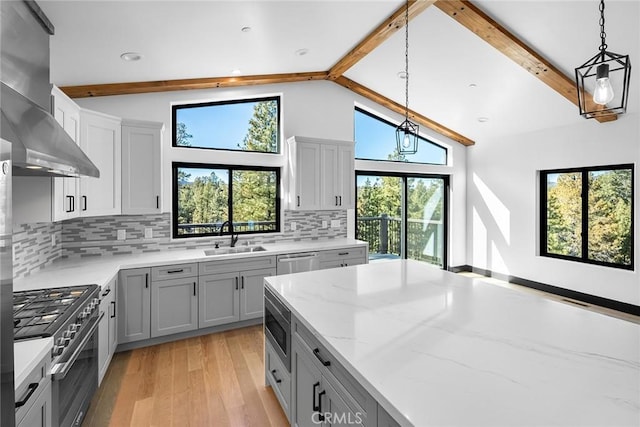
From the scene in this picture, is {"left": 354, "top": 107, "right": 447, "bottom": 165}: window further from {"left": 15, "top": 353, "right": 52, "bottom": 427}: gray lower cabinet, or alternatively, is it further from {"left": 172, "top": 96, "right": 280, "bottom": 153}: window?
{"left": 15, "top": 353, "right": 52, "bottom": 427}: gray lower cabinet

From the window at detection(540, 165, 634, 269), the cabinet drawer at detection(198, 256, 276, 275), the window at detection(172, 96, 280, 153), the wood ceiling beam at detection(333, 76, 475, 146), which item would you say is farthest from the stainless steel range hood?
the window at detection(540, 165, 634, 269)

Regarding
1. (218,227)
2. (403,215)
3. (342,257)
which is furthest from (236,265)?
(403,215)

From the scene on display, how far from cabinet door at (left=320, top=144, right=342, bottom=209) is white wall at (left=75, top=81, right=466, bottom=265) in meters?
Result: 0.45

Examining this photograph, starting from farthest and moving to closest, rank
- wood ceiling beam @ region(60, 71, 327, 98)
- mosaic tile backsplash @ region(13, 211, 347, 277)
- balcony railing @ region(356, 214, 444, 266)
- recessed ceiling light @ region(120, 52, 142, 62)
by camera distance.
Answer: balcony railing @ region(356, 214, 444, 266) < wood ceiling beam @ region(60, 71, 327, 98) < recessed ceiling light @ region(120, 52, 142, 62) < mosaic tile backsplash @ region(13, 211, 347, 277)

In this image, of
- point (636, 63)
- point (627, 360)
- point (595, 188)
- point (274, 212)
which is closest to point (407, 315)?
point (627, 360)

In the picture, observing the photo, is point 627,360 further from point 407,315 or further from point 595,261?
point 595,261

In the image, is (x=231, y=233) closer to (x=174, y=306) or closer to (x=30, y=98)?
(x=174, y=306)

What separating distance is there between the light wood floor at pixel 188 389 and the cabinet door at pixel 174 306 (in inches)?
7.2

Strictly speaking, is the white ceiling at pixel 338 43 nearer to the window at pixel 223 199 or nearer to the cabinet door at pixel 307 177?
the cabinet door at pixel 307 177

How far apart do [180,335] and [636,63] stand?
216 inches

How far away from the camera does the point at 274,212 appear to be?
460cm

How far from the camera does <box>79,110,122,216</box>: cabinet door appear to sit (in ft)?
9.48

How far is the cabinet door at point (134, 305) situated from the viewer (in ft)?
10.00

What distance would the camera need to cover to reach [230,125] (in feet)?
14.3
